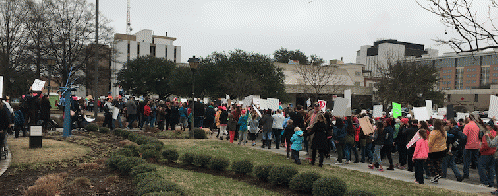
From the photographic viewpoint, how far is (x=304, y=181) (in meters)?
8.60

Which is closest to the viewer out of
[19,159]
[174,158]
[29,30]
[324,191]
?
[324,191]

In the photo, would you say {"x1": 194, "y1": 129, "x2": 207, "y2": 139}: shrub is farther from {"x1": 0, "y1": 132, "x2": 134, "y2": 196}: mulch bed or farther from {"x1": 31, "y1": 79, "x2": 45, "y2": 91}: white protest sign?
{"x1": 0, "y1": 132, "x2": 134, "y2": 196}: mulch bed

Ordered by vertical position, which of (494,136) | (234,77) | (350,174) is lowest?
(350,174)

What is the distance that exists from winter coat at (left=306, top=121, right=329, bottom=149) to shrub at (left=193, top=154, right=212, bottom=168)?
10.7ft

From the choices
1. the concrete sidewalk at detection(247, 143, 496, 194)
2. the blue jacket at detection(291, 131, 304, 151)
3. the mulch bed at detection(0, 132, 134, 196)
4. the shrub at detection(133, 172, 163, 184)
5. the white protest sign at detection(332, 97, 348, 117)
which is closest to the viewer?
the mulch bed at detection(0, 132, 134, 196)

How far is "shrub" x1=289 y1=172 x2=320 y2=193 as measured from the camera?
28.1ft

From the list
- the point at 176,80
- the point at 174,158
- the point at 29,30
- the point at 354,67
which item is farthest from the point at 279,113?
the point at 354,67

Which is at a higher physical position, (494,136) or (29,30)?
(29,30)

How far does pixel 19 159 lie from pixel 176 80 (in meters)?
56.2

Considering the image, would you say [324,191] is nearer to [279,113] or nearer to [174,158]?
[174,158]

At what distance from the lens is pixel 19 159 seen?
35.7 ft

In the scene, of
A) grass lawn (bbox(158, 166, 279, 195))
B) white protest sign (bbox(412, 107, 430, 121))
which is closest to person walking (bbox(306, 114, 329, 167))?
white protest sign (bbox(412, 107, 430, 121))

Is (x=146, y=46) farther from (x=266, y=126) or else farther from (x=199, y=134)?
(x=266, y=126)

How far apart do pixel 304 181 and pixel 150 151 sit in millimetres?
5704
